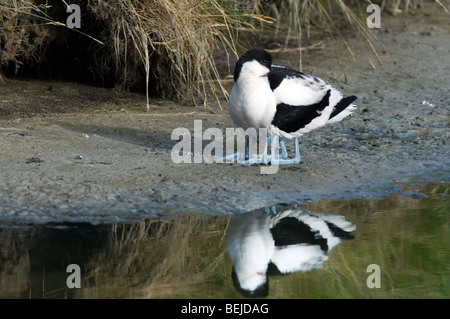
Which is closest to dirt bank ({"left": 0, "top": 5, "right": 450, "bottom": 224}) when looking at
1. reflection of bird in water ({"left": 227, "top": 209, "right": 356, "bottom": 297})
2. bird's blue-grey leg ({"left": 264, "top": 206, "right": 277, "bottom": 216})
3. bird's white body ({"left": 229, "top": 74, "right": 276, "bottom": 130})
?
bird's blue-grey leg ({"left": 264, "top": 206, "right": 277, "bottom": 216})

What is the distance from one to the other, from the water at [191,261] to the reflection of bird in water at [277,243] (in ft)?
0.15

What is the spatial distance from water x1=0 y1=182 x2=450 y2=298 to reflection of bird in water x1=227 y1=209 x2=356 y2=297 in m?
0.05

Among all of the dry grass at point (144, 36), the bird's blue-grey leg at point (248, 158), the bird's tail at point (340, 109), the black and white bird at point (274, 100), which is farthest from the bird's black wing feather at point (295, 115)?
the dry grass at point (144, 36)

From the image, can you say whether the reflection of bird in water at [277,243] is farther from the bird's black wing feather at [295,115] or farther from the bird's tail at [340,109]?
the bird's tail at [340,109]

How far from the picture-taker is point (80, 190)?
4.04 metres

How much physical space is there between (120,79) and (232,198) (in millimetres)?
2246

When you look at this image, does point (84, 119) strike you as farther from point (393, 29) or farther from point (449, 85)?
point (393, 29)

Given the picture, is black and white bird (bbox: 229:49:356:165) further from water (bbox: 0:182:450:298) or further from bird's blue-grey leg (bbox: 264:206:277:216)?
water (bbox: 0:182:450:298)

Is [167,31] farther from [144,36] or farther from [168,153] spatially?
[168,153]

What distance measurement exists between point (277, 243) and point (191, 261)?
1.59 ft

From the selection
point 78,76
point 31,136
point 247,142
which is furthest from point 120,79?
point 247,142

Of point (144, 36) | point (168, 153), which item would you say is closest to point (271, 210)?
point (168, 153)

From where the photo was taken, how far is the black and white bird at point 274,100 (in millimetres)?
4258

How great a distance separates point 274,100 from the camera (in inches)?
170
